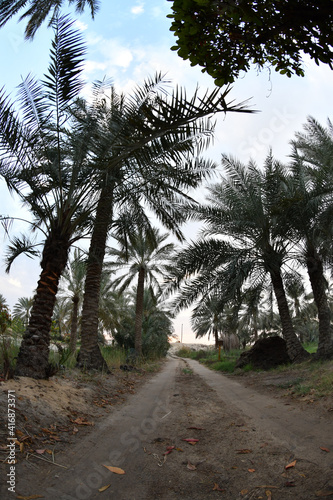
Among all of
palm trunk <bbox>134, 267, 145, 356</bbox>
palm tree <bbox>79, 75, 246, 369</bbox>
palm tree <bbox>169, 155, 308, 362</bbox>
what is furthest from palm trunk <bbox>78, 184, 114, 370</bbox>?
palm trunk <bbox>134, 267, 145, 356</bbox>

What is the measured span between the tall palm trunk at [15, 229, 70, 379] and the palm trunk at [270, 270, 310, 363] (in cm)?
820

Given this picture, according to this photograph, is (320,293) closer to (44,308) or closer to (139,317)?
(44,308)

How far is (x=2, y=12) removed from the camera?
770 centimetres

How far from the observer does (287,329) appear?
11.2 meters

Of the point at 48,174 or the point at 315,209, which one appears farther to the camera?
the point at 315,209

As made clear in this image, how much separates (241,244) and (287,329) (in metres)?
3.64

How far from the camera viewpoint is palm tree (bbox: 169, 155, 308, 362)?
10.7 m

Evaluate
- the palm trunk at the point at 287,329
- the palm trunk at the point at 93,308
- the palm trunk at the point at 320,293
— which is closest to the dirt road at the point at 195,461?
the palm trunk at the point at 93,308

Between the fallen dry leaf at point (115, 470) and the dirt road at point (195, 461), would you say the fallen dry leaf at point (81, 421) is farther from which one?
the fallen dry leaf at point (115, 470)

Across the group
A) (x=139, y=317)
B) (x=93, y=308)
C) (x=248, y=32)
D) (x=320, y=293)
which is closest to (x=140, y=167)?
(x=248, y=32)

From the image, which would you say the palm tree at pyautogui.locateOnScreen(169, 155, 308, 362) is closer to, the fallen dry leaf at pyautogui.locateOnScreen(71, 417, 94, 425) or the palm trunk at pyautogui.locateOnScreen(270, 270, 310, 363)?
the palm trunk at pyautogui.locateOnScreen(270, 270, 310, 363)

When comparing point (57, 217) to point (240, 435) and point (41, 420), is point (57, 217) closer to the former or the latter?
point (41, 420)

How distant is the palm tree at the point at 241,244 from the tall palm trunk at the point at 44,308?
576 cm

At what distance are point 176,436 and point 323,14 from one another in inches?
163
